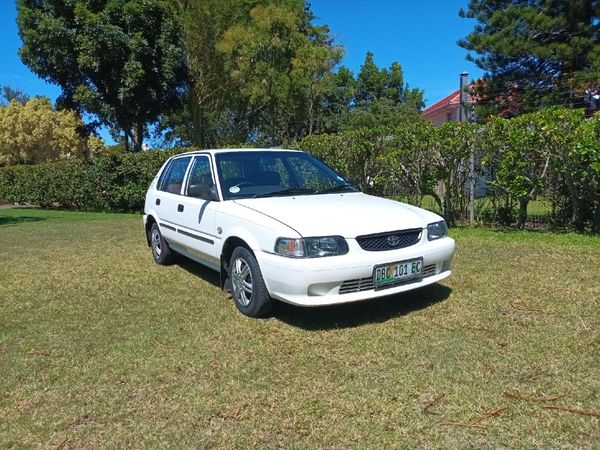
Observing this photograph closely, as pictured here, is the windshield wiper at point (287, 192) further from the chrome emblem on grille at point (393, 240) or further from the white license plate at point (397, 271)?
the white license plate at point (397, 271)

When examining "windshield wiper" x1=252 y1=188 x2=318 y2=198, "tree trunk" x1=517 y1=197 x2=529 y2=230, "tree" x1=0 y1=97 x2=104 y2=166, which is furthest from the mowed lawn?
"tree" x1=0 y1=97 x2=104 y2=166

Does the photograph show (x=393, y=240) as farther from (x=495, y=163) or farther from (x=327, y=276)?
(x=495, y=163)

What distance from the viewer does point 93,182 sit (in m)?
17.6

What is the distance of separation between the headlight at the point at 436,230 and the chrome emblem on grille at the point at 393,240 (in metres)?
0.44

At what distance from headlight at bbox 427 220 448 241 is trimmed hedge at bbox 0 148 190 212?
11.6 meters

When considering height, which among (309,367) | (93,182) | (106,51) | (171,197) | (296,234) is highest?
(106,51)

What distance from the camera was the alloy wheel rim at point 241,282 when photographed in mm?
4565

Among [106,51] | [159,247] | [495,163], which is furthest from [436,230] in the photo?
[106,51]

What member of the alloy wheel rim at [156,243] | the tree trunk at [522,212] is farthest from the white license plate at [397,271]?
the tree trunk at [522,212]

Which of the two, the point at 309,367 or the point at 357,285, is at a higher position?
the point at 357,285

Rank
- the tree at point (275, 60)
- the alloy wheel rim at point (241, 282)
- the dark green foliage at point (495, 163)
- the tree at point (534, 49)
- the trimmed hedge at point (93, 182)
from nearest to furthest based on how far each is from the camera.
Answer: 1. the alloy wheel rim at point (241, 282)
2. the dark green foliage at point (495, 163)
3. the trimmed hedge at point (93, 182)
4. the tree at point (534, 49)
5. the tree at point (275, 60)

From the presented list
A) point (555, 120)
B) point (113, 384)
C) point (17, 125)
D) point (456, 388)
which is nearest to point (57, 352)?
point (113, 384)

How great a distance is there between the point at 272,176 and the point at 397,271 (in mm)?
1904

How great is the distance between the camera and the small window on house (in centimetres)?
632
